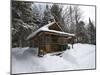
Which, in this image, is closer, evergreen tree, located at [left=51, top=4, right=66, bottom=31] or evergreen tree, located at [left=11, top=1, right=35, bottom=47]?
evergreen tree, located at [left=11, top=1, right=35, bottom=47]

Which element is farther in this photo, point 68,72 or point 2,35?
point 68,72

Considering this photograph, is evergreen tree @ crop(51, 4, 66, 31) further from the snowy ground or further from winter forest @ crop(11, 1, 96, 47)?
the snowy ground

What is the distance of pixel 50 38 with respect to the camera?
2.38 meters

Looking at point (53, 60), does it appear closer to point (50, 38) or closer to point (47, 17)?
point (50, 38)

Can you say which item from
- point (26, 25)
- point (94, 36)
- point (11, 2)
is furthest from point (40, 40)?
point (94, 36)

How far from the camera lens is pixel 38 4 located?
7.68 ft

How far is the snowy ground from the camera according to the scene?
2.25 metres

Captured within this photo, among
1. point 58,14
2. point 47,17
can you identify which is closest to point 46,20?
point 47,17

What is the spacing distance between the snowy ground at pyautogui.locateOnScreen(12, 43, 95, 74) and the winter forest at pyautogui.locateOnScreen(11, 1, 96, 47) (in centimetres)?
9

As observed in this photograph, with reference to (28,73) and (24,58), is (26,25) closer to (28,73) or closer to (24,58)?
(24,58)

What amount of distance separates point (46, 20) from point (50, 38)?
0.73 ft

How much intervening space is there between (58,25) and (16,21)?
514mm

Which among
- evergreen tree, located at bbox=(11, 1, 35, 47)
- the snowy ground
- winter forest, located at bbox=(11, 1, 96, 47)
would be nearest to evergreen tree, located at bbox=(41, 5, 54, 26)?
winter forest, located at bbox=(11, 1, 96, 47)

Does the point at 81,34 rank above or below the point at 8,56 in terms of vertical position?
above
